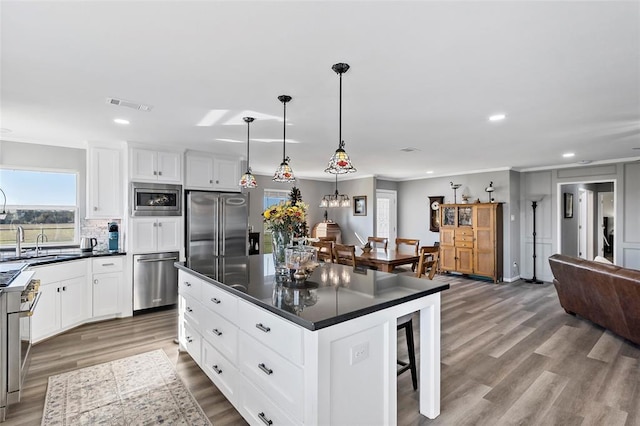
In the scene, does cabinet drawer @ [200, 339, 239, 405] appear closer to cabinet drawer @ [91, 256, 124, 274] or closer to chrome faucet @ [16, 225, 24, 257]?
cabinet drawer @ [91, 256, 124, 274]

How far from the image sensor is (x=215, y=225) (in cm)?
500

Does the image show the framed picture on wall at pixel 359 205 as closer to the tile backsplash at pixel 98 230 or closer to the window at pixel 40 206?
the tile backsplash at pixel 98 230

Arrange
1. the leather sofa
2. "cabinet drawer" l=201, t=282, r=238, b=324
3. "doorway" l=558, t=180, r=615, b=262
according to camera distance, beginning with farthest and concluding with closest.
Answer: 1. "doorway" l=558, t=180, r=615, b=262
2. the leather sofa
3. "cabinet drawer" l=201, t=282, r=238, b=324

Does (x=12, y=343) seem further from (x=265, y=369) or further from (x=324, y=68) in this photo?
(x=324, y=68)

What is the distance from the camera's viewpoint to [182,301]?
125 inches

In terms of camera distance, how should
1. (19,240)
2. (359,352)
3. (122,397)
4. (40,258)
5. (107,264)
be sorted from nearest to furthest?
(359,352) → (122,397) → (40,258) → (19,240) → (107,264)

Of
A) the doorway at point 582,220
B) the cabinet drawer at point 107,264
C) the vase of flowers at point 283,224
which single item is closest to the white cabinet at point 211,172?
the cabinet drawer at point 107,264

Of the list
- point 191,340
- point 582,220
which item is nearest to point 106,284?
point 191,340

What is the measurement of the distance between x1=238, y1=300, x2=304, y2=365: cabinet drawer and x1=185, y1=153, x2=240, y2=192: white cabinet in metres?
3.34

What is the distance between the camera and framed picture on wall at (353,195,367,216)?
803 cm

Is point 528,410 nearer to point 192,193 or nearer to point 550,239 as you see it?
point 192,193

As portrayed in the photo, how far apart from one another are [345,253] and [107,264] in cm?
320

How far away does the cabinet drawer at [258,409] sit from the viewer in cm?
172

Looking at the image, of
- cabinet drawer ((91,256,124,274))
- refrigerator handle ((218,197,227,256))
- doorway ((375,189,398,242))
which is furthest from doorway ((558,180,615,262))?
cabinet drawer ((91,256,124,274))
